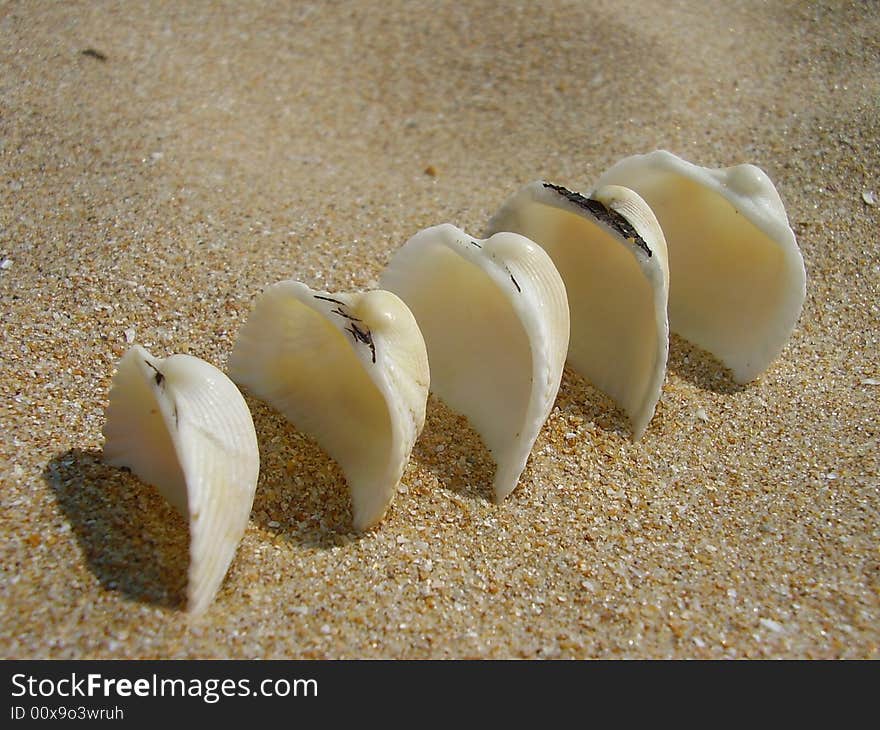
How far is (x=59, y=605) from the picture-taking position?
159 cm

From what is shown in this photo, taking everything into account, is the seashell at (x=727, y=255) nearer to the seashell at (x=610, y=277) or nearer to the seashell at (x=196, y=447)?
the seashell at (x=610, y=277)

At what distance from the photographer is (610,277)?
2.24m

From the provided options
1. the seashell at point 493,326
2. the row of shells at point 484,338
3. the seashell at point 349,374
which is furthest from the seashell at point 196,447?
the seashell at point 493,326

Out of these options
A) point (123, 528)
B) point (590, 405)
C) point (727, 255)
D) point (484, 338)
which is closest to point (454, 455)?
point (484, 338)

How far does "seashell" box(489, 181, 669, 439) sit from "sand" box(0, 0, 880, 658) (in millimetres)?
118

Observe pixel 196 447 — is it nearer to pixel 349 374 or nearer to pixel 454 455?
pixel 349 374

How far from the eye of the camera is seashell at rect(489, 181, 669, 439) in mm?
2107

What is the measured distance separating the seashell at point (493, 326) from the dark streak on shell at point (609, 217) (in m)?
0.22

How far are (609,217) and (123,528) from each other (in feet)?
4.19

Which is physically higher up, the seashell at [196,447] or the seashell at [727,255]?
the seashell at [727,255]

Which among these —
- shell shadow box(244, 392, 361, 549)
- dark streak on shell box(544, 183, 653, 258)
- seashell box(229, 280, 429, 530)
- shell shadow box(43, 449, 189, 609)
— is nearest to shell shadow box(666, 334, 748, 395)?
dark streak on shell box(544, 183, 653, 258)

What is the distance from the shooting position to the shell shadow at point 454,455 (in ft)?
6.51

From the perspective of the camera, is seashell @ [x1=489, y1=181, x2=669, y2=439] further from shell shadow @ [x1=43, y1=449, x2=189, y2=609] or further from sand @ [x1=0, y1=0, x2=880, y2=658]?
shell shadow @ [x1=43, y1=449, x2=189, y2=609]
